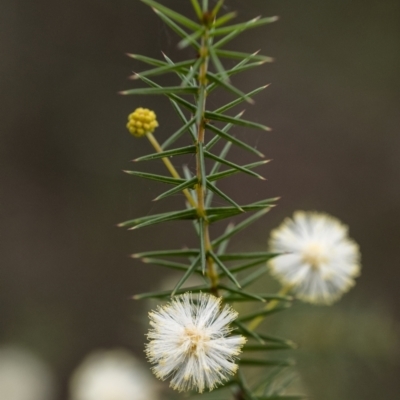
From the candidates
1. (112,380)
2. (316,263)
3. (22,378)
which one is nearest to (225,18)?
(316,263)

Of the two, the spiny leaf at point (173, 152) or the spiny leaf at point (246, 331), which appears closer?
the spiny leaf at point (173, 152)

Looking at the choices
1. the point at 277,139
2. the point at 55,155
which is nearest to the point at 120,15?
the point at 55,155

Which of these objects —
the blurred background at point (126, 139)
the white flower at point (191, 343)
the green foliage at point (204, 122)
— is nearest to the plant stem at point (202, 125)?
the green foliage at point (204, 122)

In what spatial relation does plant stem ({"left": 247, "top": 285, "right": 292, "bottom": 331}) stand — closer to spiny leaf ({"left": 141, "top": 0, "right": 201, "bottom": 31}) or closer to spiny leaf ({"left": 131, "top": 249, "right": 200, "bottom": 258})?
spiny leaf ({"left": 131, "top": 249, "right": 200, "bottom": 258})

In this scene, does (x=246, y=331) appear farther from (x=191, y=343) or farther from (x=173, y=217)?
(x=173, y=217)

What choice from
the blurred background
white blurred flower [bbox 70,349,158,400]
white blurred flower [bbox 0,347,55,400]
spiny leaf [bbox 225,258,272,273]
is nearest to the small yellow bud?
spiny leaf [bbox 225,258,272,273]

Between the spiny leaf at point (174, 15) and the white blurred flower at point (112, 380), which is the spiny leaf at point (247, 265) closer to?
the spiny leaf at point (174, 15)

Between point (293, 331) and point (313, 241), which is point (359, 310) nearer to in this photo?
point (293, 331)
